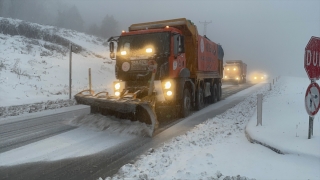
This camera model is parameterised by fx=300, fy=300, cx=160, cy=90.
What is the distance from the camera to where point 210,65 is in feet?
51.8

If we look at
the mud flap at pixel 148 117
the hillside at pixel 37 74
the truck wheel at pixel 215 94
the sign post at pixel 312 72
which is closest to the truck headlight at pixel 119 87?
the mud flap at pixel 148 117

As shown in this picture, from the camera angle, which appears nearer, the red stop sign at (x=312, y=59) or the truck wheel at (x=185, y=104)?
the red stop sign at (x=312, y=59)

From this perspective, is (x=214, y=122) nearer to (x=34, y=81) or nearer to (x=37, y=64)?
(x=34, y=81)

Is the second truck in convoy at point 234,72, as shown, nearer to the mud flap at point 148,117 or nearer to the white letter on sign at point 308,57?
the mud flap at point 148,117

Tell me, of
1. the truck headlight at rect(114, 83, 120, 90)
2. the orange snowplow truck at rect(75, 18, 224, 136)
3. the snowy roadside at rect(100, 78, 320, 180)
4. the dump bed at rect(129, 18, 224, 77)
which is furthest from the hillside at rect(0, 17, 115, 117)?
the snowy roadside at rect(100, 78, 320, 180)

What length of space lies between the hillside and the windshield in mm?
5440

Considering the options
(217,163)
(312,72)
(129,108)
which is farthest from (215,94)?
(217,163)

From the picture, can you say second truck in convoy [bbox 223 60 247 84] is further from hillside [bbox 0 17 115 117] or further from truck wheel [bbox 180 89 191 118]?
truck wheel [bbox 180 89 191 118]

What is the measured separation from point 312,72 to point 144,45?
19.3 ft

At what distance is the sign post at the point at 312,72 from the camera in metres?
6.23

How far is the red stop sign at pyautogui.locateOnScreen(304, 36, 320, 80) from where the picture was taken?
624 cm

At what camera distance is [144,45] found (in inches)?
420

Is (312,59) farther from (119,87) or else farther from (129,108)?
(119,87)

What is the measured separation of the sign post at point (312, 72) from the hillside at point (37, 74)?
A: 1090cm
